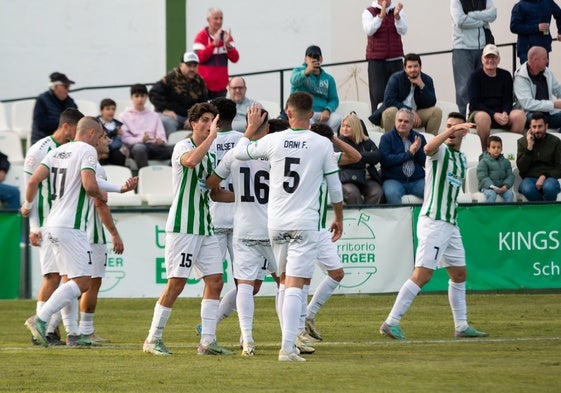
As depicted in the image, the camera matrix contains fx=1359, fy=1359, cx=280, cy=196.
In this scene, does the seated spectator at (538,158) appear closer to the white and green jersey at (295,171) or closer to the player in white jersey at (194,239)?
the player in white jersey at (194,239)

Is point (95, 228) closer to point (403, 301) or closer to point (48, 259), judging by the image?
point (48, 259)

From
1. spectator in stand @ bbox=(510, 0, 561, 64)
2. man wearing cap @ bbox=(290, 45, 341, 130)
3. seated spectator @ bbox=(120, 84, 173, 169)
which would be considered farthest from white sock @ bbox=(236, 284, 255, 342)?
spectator in stand @ bbox=(510, 0, 561, 64)

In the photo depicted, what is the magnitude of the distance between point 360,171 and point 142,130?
12.8 feet

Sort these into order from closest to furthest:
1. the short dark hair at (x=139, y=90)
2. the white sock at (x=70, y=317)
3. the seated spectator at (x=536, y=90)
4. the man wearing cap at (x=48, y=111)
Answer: the white sock at (x=70, y=317) < the man wearing cap at (x=48, y=111) < the seated spectator at (x=536, y=90) < the short dark hair at (x=139, y=90)

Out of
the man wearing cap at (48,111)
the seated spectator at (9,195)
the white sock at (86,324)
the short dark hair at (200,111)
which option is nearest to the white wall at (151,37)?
the man wearing cap at (48,111)

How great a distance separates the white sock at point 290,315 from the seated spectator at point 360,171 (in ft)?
24.4

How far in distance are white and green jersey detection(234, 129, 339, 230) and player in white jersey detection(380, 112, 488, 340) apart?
7.80 ft

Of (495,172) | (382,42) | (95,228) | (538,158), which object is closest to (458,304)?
(95,228)

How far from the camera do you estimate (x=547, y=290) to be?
1773cm

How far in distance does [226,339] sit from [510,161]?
7.42m

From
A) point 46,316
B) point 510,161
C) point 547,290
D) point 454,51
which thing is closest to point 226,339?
point 46,316

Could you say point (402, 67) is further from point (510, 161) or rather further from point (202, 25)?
point (202, 25)

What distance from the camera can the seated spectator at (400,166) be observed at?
1822cm

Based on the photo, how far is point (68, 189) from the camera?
1241cm
